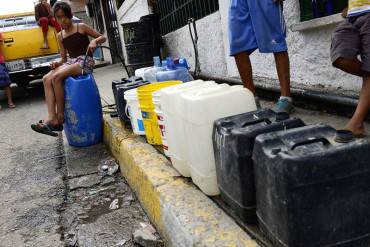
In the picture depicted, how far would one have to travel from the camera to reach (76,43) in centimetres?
499

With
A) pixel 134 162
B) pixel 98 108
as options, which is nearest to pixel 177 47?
pixel 98 108

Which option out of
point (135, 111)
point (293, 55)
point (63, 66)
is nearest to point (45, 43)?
point (63, 66)

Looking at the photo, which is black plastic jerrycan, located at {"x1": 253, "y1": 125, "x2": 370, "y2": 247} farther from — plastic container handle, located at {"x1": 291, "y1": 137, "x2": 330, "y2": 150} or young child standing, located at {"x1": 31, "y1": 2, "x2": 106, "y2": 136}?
young child standing, located at {"x1": 31, "y1": 2, "x2": 106, "y2": 136}

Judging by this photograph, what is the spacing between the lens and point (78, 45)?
5.01 metres

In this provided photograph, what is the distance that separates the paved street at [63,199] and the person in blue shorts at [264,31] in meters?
1.48

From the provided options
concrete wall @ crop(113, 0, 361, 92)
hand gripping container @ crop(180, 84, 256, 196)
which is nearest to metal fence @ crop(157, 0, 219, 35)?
concrete wall @ crop(113, 0, 361, 92)

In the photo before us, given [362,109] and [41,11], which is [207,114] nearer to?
[362,109]

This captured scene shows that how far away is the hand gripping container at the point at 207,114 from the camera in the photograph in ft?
6.36

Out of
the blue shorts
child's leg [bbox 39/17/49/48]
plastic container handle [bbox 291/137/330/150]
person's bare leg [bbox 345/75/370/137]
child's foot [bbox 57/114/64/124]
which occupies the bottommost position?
child's foot [bbox 57/114/64/124]

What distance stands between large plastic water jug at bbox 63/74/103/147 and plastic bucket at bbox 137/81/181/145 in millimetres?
1357

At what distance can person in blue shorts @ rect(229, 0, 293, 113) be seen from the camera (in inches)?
122

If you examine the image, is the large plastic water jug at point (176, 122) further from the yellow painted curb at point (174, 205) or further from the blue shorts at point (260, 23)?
the blue shorts at point (260, 23)

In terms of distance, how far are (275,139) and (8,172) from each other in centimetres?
352

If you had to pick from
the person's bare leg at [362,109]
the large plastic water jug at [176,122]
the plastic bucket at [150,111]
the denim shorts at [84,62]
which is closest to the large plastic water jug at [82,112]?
the denim shorts at [84,62]
